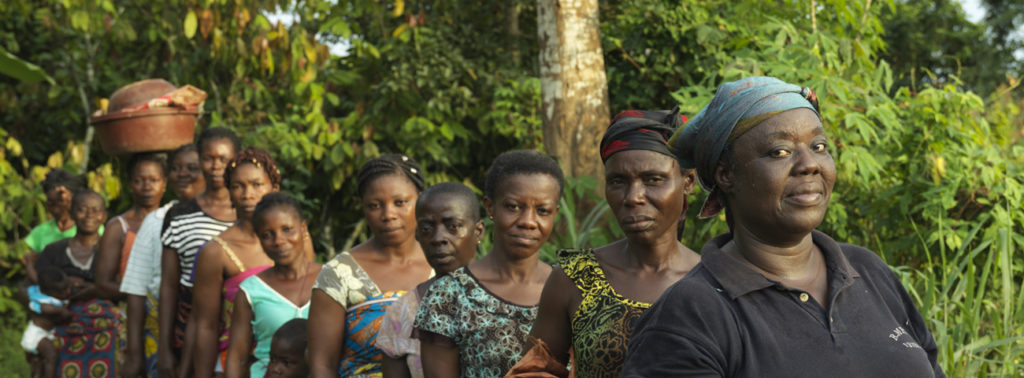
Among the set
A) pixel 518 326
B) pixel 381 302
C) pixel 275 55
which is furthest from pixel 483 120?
pixel 518 326

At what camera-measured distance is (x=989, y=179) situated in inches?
204

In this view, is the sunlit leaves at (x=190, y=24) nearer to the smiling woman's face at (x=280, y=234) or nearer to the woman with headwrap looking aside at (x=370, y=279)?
the smiling woman's face at (x=280, y=234)

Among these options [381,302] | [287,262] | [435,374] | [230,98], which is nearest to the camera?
[435,374]

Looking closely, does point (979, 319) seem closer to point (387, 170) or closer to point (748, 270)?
point (387, 170)

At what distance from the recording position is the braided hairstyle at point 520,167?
3.22 meters

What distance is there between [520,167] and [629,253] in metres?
0.63

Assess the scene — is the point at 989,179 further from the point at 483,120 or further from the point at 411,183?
the point at 483,120

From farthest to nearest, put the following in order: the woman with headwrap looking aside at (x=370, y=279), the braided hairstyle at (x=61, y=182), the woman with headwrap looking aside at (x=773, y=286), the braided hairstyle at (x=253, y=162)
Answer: the braided hairstyle at (x=61, y=182) < the braided hairstyle at (x=253, y=162) < the woman with headwrap looking aside at (x=370, y=279) < the woman with headwrap looking aside at (x=773, y=286)

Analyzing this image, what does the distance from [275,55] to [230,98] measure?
3.71 ft

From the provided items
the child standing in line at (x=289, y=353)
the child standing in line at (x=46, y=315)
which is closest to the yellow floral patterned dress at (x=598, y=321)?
the child standing in line at (x=289, y=353)

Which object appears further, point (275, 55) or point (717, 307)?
point (275, 55)

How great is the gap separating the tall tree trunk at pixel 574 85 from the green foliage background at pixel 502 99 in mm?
349

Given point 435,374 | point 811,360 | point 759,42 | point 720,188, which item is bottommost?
point 435,374

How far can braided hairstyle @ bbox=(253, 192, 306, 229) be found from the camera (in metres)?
4.45
